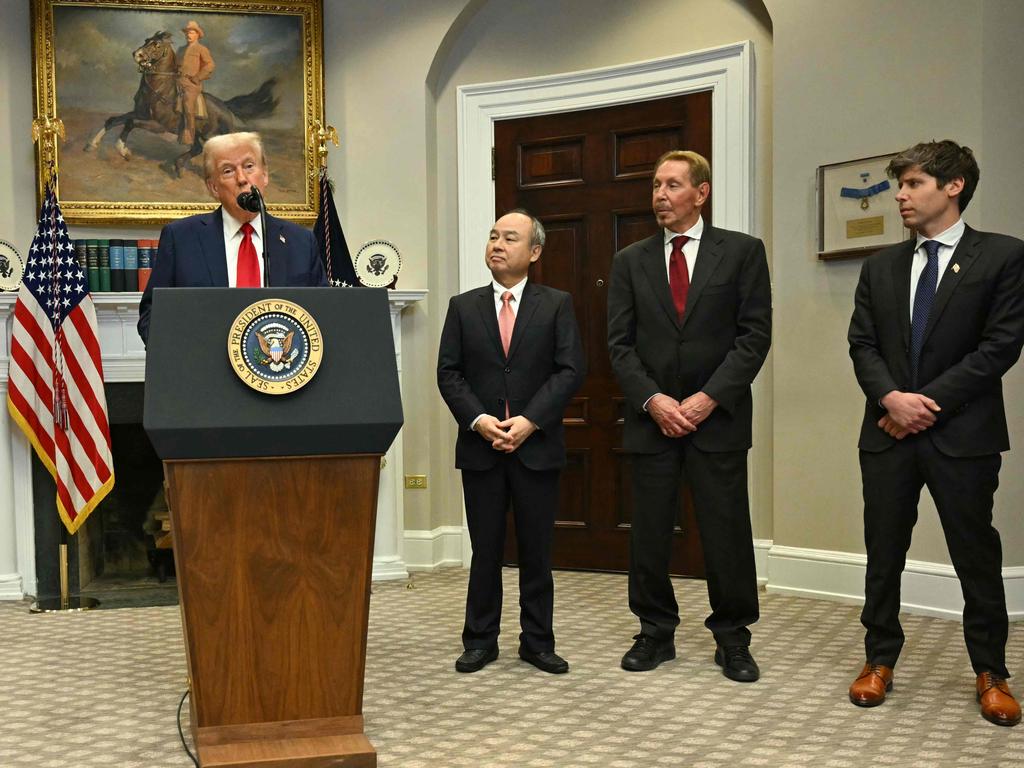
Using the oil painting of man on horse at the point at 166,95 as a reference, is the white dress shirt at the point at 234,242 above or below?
below

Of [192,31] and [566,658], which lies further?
[192,31]

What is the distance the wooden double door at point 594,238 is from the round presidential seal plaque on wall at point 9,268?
2499 millimetres

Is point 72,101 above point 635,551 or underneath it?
above

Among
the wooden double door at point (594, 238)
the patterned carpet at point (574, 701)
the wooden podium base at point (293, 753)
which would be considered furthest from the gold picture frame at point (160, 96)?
the wooden podium base at point (293, 753)

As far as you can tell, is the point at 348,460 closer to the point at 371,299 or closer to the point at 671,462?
the point at 371,299

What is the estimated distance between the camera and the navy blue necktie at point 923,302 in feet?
10.6

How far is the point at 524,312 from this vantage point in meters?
3.74

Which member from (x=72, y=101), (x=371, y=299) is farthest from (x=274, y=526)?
(x=72, y=101)

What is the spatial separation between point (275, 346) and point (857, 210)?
123 inches

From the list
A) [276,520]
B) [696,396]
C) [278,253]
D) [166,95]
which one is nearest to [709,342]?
[696,396]

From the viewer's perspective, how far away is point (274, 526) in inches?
101

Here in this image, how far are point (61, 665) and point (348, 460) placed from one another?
1948 mm

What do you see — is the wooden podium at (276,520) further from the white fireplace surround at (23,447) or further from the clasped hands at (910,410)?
the white fireplace surround at (23,447)

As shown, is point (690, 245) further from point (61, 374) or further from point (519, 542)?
point (61, 374)
